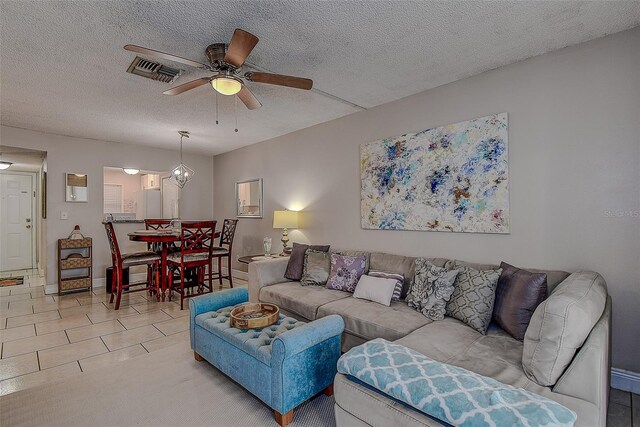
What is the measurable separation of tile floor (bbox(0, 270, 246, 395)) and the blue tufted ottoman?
3.30 ft

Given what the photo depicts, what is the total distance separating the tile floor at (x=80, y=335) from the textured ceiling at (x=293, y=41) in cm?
245

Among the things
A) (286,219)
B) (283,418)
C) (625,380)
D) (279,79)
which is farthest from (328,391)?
(286,219)

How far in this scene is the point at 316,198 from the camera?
4.28m

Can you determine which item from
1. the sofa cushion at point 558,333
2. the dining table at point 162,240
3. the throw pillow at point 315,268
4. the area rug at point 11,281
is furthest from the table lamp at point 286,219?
the area rug at point 11,281

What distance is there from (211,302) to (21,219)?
6.77m

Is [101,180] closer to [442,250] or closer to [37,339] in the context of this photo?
[37,339]

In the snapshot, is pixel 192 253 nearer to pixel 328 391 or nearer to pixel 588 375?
Answer: pixel 328 391

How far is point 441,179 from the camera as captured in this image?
2.95m

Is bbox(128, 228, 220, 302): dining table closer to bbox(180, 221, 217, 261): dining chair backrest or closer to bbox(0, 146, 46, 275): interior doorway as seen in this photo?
bbox(180, 221, 217, 261): dining chair backrest

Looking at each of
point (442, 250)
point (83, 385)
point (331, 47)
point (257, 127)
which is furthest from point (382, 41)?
point (83, 385)

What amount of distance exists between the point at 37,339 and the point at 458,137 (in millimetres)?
4494

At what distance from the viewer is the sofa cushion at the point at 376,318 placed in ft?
7.36

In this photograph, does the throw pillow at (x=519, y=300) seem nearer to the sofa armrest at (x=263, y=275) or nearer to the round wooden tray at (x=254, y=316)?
the round wooden tray at (x=254, y=316)

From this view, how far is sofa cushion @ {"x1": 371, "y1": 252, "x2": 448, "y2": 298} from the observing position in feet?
9.42
